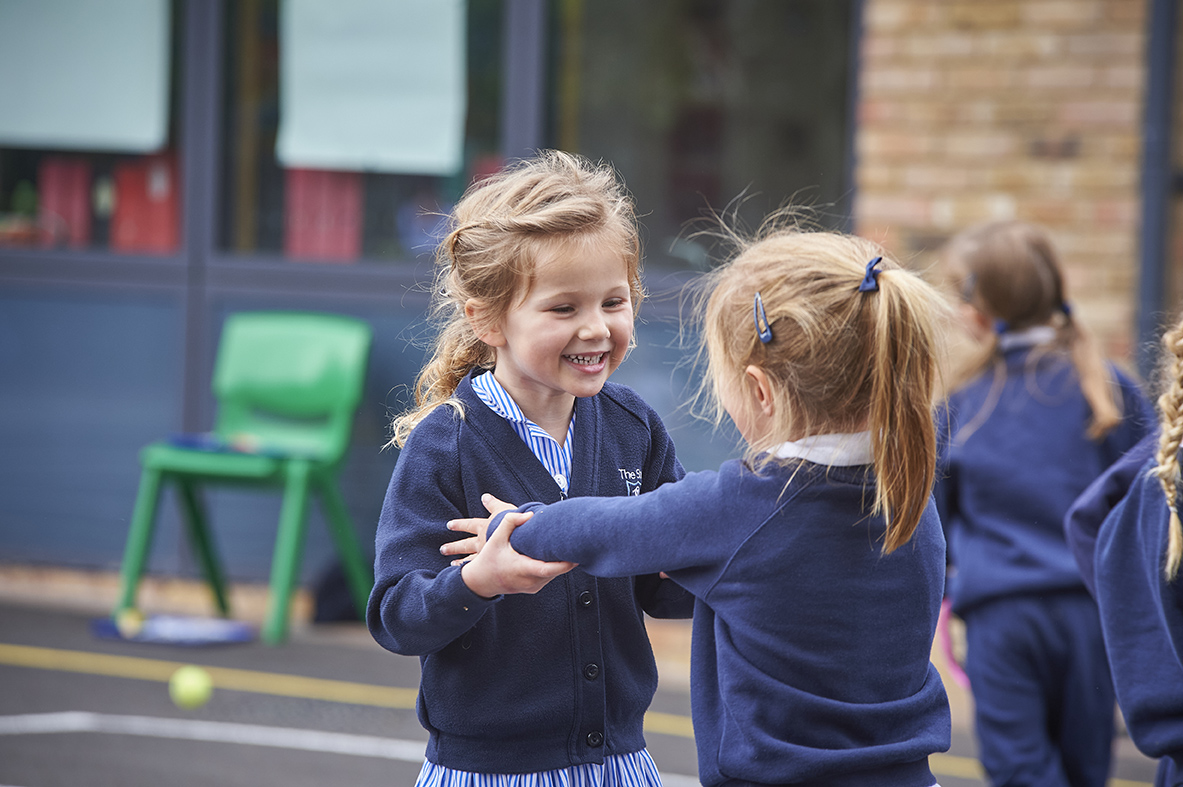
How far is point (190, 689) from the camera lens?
433 cm

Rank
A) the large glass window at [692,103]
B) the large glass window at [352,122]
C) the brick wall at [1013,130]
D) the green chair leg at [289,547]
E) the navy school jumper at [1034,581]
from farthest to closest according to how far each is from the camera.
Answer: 1. the large glass window at [352,122]
2. the large glass window at [692,103]
3. the green chair leg at [289,547]
4. the brick wall at [1013,130]
5. the navy school jumper at [1034,581]

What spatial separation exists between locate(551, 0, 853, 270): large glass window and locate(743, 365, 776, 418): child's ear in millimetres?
3834

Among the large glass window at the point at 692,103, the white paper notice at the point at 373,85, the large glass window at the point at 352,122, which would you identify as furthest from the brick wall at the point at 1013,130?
the white paper notice at the point at 373,85

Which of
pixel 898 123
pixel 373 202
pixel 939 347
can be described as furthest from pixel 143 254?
pixel 939 347

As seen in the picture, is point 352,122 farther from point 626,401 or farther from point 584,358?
point 584,358

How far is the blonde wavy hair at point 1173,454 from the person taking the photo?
1.81 meters

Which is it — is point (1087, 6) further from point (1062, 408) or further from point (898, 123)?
point (1062, 408)

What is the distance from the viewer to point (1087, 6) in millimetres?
4688

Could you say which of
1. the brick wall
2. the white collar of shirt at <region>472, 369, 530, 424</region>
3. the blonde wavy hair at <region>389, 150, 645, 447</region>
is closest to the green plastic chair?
the brick wall

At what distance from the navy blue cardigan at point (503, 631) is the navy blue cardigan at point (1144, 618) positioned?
0.67 m

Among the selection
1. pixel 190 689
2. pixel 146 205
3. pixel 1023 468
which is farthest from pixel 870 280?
pixel 146 205

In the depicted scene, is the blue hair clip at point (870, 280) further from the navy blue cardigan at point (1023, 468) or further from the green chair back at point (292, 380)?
the green chair back at point (292, 380)

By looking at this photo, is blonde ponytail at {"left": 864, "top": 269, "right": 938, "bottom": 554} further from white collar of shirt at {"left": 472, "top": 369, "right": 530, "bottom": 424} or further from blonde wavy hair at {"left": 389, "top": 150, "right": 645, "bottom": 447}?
white collar of shirt at {"left": 472, "top": 369, "right": 530, "bottom": 424}

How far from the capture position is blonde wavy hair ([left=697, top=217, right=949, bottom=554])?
157cm
